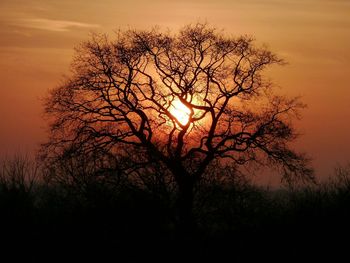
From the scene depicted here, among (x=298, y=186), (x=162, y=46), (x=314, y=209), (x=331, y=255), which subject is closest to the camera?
(x=331, y=255)

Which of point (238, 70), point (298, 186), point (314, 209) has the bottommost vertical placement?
point (314, 209)

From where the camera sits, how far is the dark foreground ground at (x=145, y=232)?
38750 millimetres

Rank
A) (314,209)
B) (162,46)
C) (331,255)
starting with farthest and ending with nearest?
(162,46) < (314,209) < (331,255)

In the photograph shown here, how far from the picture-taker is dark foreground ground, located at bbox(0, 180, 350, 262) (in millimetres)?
38750

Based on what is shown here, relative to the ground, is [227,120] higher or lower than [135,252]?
higher

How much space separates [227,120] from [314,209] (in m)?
14.5

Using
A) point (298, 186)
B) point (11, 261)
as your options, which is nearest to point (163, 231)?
point (11, 261)

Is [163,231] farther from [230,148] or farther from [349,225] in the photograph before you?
[230,148]

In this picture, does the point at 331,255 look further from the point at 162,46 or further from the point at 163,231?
the point at 162,46

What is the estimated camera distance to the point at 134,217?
3934cm

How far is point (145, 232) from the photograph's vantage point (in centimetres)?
3922

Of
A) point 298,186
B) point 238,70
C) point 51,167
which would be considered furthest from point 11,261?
point 238,70

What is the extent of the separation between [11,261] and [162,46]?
19814 mm

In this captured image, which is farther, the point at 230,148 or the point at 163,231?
the point at 230,148
